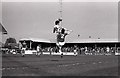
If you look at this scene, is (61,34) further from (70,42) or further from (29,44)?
(70,42)

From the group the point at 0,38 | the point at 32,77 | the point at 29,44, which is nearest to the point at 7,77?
the point at 32,77

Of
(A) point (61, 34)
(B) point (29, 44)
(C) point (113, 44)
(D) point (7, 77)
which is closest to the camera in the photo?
(D) point (7, 77)

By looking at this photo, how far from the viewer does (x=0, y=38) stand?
1398 inches

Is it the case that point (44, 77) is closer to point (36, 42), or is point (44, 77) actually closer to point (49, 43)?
point (36, 42)

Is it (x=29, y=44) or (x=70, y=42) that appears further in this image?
(x=70, y=42)

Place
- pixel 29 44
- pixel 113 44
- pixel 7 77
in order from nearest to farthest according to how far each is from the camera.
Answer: pixel 7 77, pixel 29 44, pixel 113 44

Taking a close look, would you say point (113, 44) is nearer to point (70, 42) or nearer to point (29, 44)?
point (70, 42)

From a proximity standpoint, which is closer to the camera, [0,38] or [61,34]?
[0,38]

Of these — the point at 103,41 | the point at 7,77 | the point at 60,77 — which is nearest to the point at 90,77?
the point at 60,77

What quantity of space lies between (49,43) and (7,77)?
9617 cm

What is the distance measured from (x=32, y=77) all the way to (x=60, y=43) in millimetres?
53555

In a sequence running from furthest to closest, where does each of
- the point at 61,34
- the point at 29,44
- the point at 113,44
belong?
the point at 113,44, the point at 29,44, the point at 61,34

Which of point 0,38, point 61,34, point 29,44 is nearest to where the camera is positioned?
point 0,38

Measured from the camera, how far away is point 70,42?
107000 millimetres
